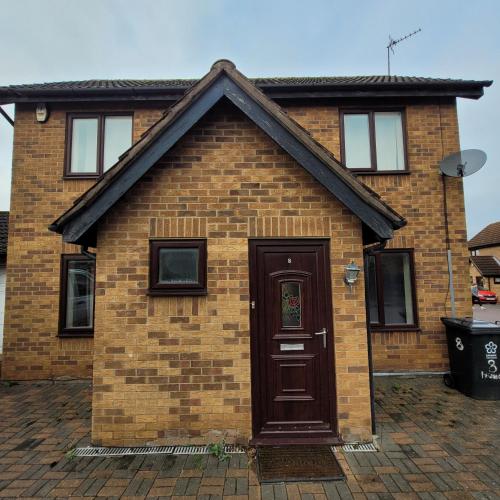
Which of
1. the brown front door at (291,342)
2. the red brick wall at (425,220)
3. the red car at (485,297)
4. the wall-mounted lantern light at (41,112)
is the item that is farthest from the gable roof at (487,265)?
the wall-mounted lantern light at (41,112)

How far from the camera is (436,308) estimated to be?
6.61 m

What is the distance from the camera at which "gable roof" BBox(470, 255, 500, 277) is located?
2850cm

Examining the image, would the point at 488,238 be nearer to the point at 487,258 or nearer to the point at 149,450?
the point at 487,258

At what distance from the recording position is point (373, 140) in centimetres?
698

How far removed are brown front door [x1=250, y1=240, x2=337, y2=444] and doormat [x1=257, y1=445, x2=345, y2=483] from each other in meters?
0.15

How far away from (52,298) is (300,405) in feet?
17.5

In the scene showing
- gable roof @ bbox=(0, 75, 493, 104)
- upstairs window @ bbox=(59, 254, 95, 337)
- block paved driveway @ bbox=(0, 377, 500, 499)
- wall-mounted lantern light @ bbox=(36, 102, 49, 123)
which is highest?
gable roof @ bbox=(0, 75, 493, 104)

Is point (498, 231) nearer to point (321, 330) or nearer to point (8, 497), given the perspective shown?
point (321, 330)

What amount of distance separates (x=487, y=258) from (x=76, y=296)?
34430 millimetres

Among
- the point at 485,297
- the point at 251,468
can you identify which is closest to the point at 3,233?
the point at 251,468

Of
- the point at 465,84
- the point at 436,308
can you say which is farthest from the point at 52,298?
the point at 465,84

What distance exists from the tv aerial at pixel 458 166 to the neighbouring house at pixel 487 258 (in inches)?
942

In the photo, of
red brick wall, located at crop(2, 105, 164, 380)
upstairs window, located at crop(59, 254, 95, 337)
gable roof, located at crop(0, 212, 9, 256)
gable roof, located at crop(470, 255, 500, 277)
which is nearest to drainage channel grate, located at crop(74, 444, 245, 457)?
red brick wall, located at crop(2, 105, 164, 380)

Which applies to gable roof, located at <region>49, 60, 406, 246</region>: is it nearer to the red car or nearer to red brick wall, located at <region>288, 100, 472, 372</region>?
red brick wall, located at <region>288, 100, 472, 372</region>
